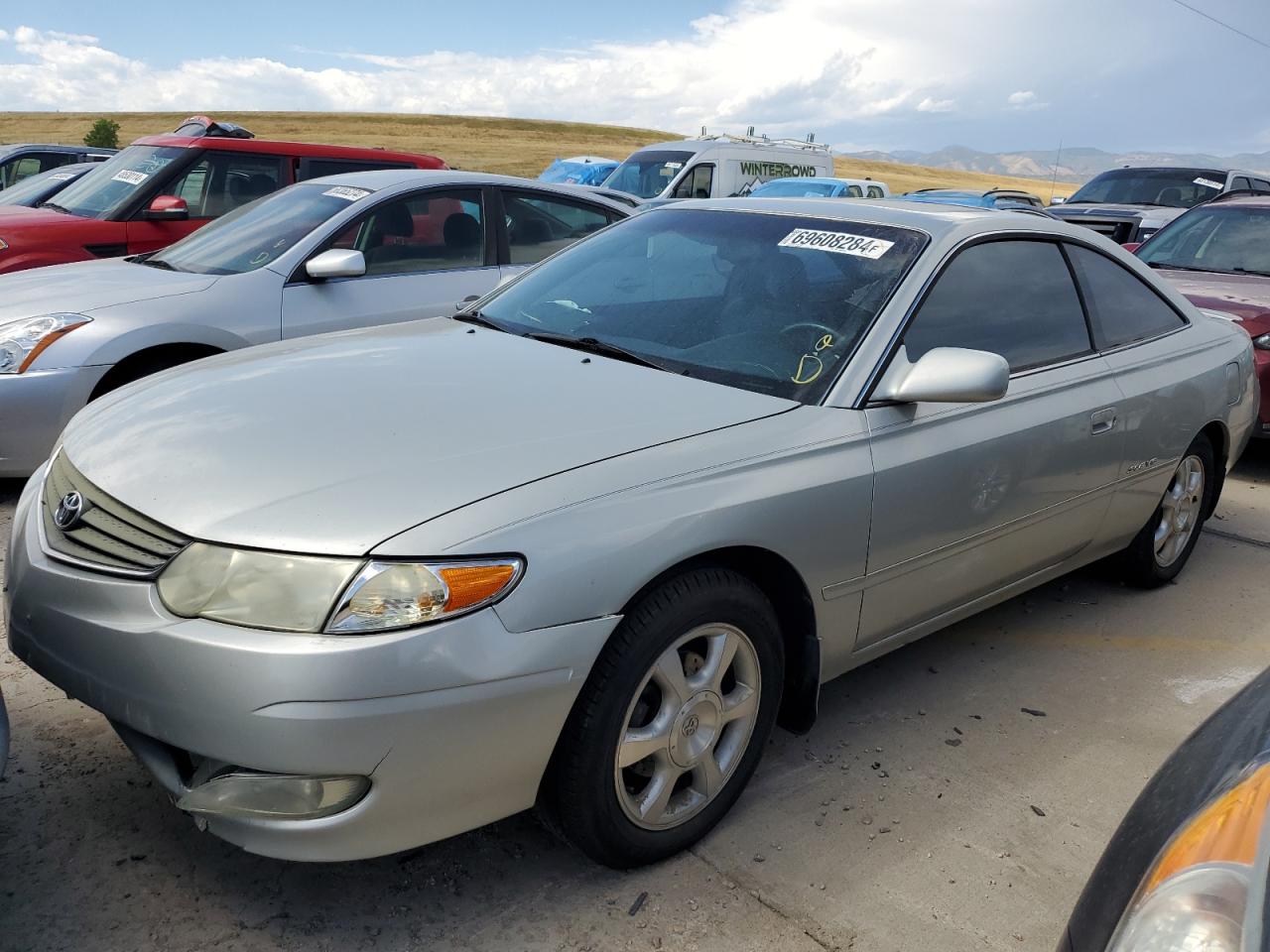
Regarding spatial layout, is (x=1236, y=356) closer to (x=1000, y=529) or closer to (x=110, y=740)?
(x=1000, y=529)

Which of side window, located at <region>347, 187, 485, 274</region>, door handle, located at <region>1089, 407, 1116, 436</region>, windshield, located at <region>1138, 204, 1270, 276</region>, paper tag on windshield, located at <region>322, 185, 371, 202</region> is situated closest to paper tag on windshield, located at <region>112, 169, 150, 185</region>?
paper tag on windshield, located at <region>322, 185, 371, 202</region>

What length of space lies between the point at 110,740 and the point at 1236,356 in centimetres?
448

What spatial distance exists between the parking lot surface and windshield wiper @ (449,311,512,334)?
1572mm

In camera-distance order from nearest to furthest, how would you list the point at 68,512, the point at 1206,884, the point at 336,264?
the point at 1206,884
the point at 68,512
the point at 336,264

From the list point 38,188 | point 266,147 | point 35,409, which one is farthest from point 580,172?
point 35,409

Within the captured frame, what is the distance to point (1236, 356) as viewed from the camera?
4.62 metres

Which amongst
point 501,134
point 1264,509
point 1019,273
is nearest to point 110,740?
point 1019,273

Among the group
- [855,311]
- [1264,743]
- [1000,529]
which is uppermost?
[855,311]

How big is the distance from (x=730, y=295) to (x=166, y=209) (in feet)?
17.0

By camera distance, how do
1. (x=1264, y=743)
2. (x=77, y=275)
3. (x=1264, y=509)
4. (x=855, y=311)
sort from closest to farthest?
(x=1264, y=743)
(x=855, y=311)
(x=77, y=275)
(x=1264, y=509)

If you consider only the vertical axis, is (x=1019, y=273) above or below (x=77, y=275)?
above

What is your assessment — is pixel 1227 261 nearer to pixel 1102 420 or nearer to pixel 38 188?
pixel 1102 420

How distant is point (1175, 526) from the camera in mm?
4578

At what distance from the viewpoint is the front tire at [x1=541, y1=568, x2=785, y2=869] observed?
2338 mm
